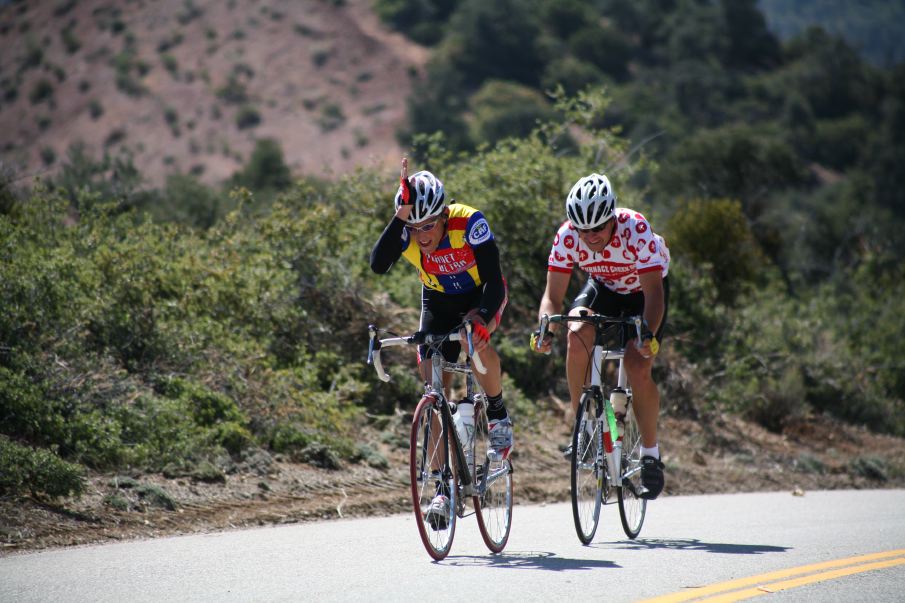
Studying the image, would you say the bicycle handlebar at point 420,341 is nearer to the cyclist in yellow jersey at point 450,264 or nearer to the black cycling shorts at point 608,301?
the cyclist in yellow jersey at point 450,264

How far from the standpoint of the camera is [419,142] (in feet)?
52.1

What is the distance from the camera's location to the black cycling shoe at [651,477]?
7.72 meters

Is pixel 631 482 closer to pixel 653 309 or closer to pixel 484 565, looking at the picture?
pixel 653 309

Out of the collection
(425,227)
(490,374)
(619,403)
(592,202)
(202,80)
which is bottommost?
(619,403)

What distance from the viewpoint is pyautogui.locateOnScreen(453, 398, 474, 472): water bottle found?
6.86 meters

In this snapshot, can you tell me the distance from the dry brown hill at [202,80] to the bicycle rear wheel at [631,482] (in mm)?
72007

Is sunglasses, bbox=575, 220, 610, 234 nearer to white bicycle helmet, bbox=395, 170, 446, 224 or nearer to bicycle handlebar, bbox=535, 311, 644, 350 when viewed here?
bicycle handlebar, bbox=535, 311, 644, 350

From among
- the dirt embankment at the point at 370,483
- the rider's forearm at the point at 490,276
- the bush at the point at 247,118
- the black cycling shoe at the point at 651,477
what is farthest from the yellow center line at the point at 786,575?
the bush at the point at 247,118

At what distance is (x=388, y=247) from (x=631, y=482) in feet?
8.22

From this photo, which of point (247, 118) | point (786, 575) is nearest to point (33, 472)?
point (786, 575)

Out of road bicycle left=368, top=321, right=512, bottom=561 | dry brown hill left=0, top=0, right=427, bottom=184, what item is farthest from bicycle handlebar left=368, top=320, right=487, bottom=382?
dry brown hill left=0, top=0, right=427, bottom=184

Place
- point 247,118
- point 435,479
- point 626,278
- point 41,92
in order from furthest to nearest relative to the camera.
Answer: point 247,118 → point 41,92 → point 626,278 → point 435,479

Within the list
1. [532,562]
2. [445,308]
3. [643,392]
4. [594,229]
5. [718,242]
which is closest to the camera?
[532,562]

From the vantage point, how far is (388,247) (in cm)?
700
